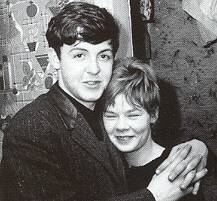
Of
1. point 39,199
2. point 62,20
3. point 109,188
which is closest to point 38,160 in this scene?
point 39,199

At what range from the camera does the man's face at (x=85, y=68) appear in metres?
0.87

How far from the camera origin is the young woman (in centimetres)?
99

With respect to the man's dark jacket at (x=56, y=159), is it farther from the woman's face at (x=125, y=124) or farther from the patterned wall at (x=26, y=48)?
the patterned wall at (x=26, y=48)

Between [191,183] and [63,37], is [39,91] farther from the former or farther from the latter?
[191,183]

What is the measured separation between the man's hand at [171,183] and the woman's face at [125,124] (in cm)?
14

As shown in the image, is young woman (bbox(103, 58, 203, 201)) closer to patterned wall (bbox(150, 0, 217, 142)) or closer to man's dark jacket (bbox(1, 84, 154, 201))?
man's dark jacket (bbox(1, 84, 154, 201))

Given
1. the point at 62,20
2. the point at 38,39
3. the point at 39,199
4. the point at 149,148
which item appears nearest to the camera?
the point at 39,199

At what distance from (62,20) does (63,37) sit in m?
0.05

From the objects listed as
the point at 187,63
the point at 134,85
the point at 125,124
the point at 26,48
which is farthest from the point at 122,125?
the point at 187,63

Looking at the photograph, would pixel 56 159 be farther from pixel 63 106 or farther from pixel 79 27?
pixel 79 27

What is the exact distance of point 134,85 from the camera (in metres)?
1.00

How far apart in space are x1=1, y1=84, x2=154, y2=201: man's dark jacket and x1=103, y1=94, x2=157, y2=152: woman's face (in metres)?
0.04

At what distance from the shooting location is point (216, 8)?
4.16 feet

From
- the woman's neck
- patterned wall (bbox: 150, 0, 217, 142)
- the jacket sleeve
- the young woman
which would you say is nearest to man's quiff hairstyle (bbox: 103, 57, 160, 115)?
the young woman
